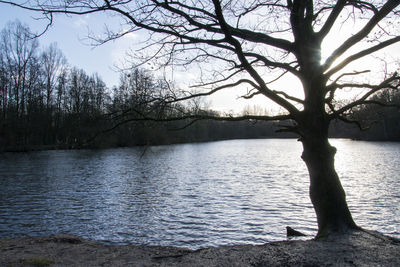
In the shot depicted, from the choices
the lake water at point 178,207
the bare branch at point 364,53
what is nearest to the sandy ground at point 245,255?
the lake water at point 178,207

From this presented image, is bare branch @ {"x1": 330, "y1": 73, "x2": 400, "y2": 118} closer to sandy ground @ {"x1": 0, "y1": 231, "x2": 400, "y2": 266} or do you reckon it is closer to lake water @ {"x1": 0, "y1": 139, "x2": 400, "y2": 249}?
sandy ground @ {"x1": 0, "y1": 231, "x2": 400, "y2": 266}

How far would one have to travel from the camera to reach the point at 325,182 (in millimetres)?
6445

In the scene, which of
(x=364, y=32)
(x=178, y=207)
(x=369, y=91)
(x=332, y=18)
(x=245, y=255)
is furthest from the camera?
(x=178, y=207)

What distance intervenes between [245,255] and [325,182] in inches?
90.4


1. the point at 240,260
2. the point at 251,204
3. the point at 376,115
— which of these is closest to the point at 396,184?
the point at 251,204

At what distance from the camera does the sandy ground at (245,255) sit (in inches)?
198

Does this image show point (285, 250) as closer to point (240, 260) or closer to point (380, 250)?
point (240, 260)

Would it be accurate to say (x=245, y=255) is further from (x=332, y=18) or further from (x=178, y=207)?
(x=178, y=207)

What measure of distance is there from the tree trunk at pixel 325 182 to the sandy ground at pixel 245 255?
1.42 ft

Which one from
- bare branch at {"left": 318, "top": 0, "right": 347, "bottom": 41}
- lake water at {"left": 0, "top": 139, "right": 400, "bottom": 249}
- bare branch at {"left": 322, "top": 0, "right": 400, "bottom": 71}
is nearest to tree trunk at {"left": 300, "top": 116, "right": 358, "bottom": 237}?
bare branch at {"left": 322, "top": 0, "right": 400, "bottom": 71}

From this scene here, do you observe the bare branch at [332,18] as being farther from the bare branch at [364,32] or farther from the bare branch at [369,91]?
the bare branch at [369,91]

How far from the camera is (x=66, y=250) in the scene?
6957 millimetres

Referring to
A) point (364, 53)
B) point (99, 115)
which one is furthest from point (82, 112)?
point (364, 53)

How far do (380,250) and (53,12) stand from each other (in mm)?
7239
